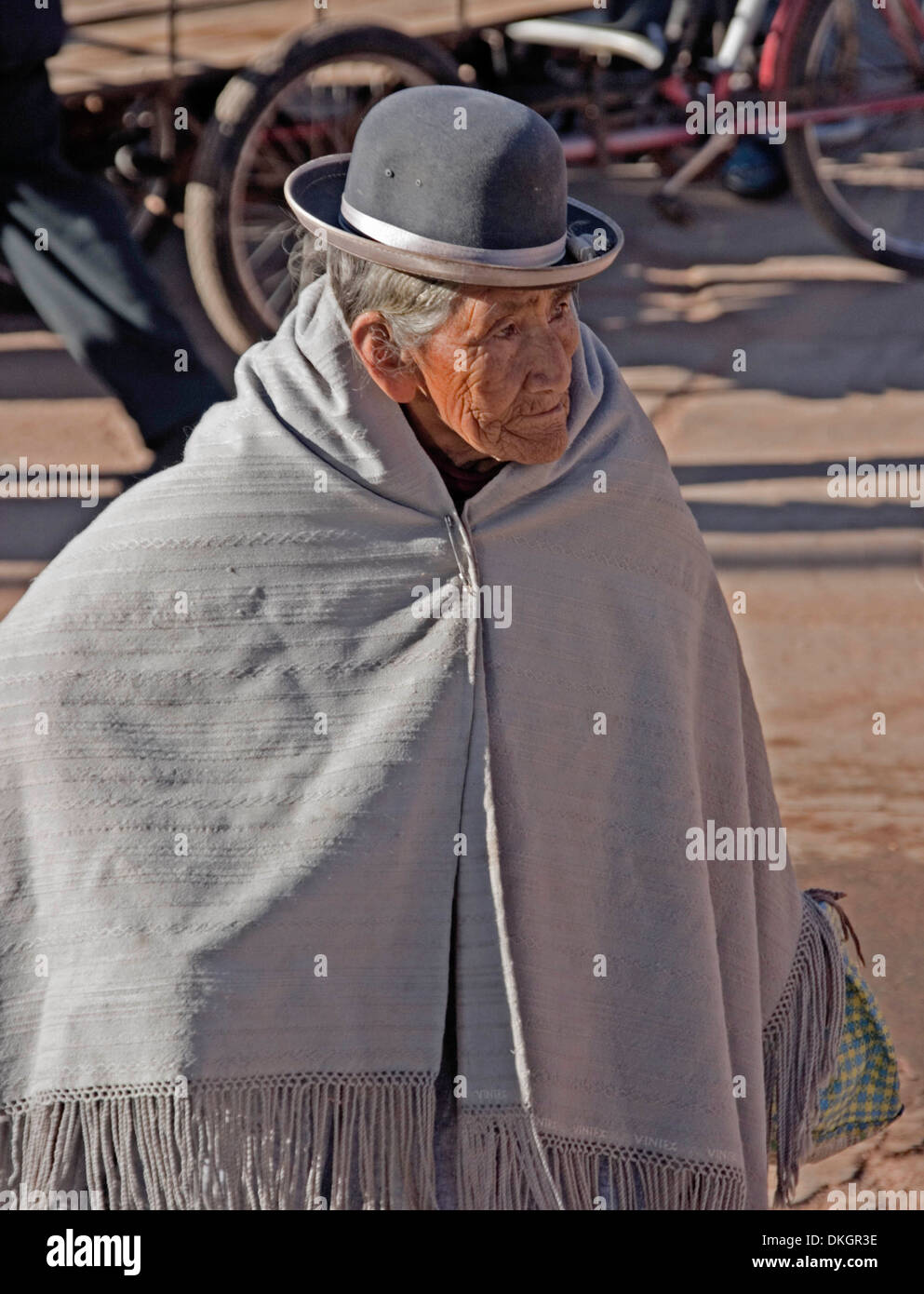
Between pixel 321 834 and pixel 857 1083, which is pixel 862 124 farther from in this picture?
pixel 321 834

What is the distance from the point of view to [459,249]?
6.63 ft

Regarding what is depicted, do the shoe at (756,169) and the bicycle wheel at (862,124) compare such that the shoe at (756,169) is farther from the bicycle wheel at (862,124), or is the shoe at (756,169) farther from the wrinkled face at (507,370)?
the wrinkled face at (507,370)

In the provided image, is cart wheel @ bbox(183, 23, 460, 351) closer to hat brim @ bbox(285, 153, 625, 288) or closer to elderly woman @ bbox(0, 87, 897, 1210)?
hat brim @ bbox(285, 153, 625, 288)

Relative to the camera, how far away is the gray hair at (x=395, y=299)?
2.07 metres

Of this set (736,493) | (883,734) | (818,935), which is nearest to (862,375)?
(736,493)

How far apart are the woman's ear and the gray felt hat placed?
0.08 metres

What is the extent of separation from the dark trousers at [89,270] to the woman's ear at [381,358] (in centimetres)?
300

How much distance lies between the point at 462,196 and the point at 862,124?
18.5 ft

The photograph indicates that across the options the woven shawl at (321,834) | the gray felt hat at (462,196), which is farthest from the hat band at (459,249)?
the woven shawl at (321,834)

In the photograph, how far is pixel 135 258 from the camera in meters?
5.10

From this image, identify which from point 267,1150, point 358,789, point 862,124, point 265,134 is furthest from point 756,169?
point 267,1150

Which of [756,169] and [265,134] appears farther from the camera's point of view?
[756,169]

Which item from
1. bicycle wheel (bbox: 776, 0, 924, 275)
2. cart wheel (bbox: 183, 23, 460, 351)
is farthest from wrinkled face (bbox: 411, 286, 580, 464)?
bicycle wheel (bbox: 776, 0, 924, 275)

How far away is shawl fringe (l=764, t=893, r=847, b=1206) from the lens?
2436 mm
